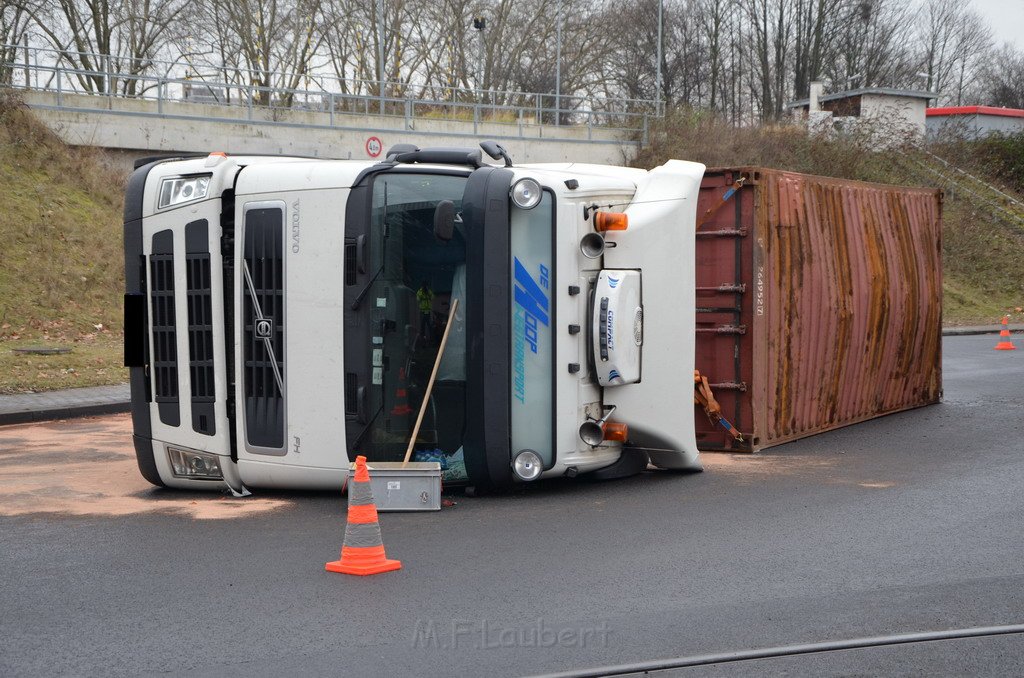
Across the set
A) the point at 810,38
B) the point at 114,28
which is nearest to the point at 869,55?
the point at 810,38

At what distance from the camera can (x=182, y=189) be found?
327 inches

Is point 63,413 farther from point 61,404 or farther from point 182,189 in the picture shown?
point 182,189

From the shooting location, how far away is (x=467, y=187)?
25.7 ft

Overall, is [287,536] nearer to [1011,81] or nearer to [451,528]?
[451,528]

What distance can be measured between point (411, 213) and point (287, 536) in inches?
93.4

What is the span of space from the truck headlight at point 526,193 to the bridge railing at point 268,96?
21.0 meters

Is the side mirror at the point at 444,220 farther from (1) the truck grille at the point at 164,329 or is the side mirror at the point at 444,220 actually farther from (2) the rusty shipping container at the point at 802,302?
(2) the rusty shipping container at the point at 802,302

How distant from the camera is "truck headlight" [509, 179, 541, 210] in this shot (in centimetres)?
780

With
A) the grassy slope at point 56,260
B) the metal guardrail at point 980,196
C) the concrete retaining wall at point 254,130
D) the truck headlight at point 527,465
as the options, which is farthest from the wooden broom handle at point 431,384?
the metal guardrail at point 980,196

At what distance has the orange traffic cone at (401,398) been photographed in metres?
7.83

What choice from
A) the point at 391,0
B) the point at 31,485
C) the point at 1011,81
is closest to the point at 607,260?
the point at 31,485

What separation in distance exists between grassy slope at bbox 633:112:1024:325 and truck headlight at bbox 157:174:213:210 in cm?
2798

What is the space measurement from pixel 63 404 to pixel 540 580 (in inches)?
367

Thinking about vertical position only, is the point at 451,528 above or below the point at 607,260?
below
